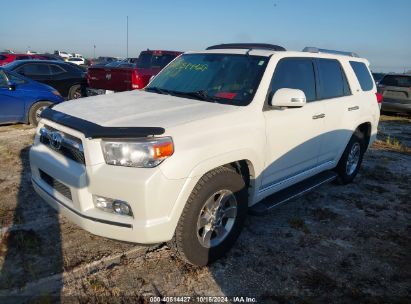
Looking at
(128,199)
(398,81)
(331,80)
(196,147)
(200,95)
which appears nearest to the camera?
(128,199)

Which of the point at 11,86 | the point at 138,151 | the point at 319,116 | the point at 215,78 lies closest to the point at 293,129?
the point at 319,116

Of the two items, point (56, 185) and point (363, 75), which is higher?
point (363, 75)

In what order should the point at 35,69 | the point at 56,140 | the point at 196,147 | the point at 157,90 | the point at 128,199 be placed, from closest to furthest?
the point at 128,199, the point at 196,147, the point at 56,140, the point at 157,90, the point at 35,69

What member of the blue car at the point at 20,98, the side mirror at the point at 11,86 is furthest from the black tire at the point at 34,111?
the side mirror at the point at 11,86

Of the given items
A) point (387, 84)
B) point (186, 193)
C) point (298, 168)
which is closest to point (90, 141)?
point (186, 193)

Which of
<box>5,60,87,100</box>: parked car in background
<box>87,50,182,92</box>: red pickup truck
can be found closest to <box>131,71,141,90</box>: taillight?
<box>87,50,182,92</box>: red pickup truck

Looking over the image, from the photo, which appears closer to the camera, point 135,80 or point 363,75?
point 363,75

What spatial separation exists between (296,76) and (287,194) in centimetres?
133

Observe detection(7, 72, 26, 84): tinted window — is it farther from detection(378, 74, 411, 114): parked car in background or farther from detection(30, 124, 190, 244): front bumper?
detection(378, 74, 411, 114): parked car in background

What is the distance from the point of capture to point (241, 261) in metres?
3.46

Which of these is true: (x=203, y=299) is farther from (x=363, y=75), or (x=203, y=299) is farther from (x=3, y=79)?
(x=3, y=79)

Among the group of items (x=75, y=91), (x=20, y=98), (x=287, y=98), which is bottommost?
(x=75, y=91)

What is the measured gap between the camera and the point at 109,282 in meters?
3.04

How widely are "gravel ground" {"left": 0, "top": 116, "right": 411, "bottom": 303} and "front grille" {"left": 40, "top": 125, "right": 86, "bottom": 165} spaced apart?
36.1 inches
